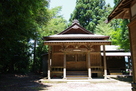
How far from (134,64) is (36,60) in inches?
779

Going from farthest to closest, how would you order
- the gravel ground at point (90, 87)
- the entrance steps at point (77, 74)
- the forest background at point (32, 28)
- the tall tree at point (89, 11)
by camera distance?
the tall tree at point (89, 11) → the entrance steps at point (77, 74) → the gravel ground at point (90, 87) → the forest background at point (32, 28)

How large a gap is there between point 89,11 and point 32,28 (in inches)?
1091

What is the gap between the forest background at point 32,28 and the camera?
691 centimetres

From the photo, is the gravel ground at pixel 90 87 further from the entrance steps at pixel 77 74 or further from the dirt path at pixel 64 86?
the entrance steps at pixel 77 74

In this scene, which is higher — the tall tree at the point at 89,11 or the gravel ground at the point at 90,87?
the tall tree at the point at 89,11

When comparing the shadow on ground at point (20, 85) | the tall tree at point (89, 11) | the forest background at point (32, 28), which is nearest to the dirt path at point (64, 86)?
the shadow on ground at point (20, 85)

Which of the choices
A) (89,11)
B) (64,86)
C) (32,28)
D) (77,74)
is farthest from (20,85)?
(89,11)

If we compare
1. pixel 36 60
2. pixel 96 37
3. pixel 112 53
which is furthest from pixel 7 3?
pixel 36 60

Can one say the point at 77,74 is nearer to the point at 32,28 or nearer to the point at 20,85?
the point at 20,85

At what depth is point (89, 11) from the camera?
3656cm

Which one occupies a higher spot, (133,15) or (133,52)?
(133,15)

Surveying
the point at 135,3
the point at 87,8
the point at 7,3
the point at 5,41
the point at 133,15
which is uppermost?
the point at 87,8

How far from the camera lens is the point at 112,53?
17.8 m

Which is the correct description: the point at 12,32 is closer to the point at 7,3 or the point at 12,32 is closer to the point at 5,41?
the point at 5,41
